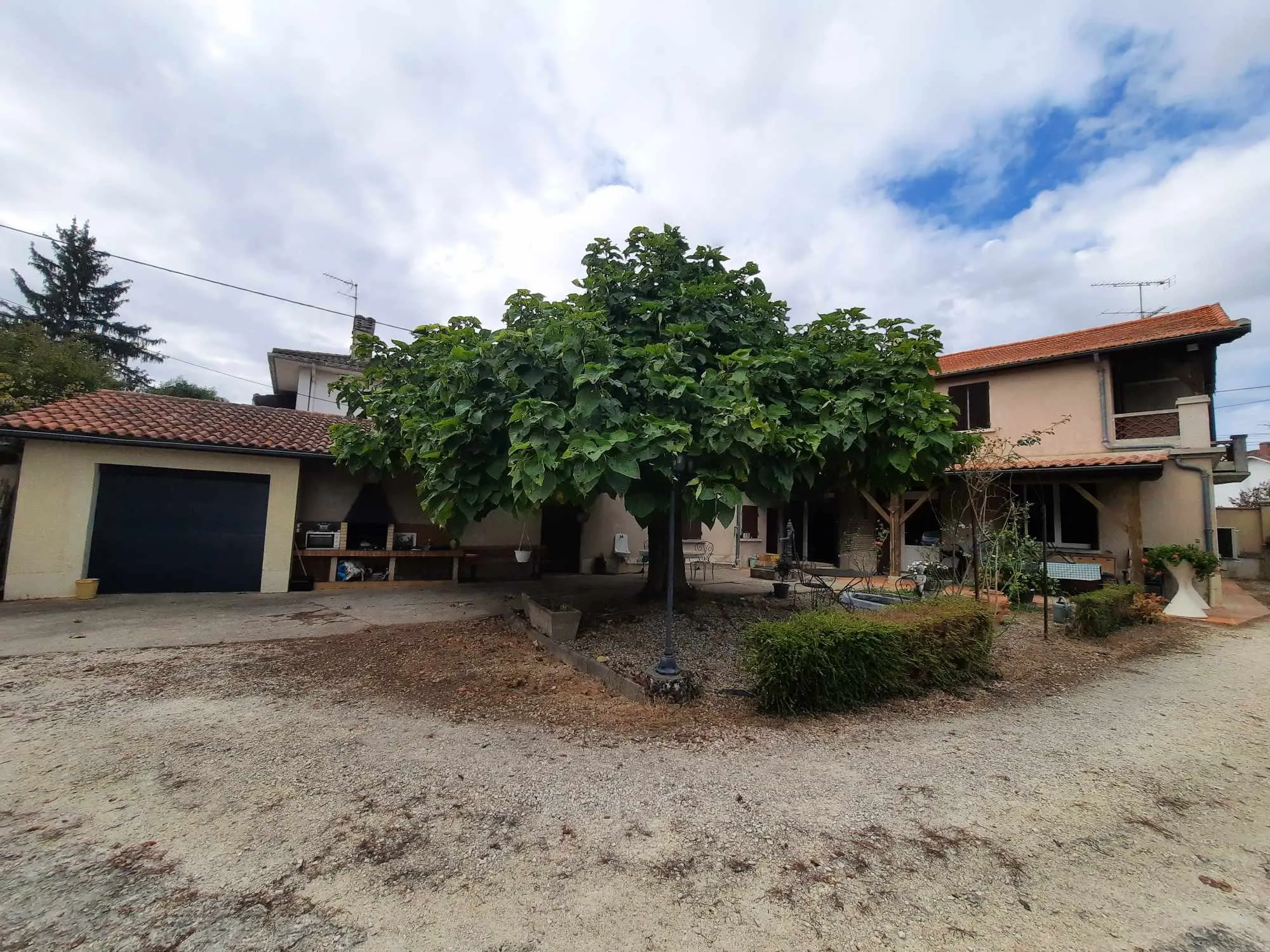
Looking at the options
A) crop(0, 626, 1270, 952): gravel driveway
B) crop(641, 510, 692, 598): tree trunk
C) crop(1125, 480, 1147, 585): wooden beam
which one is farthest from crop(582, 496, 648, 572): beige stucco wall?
crop(1125, 480, 1147, 585): wooden beam

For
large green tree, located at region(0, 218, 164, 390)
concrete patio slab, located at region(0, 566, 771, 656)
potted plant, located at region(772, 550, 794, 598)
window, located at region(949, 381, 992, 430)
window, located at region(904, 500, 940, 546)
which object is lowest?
concrete patio slab, located at region(0, 566, 771, 656)

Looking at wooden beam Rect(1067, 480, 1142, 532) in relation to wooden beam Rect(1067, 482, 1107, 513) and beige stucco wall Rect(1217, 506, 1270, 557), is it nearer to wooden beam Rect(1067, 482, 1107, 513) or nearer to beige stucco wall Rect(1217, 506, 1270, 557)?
wooden beam Rect(1067, 482, 1107, 513)

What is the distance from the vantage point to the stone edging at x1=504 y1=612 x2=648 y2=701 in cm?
452

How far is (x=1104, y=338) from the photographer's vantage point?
12516mm

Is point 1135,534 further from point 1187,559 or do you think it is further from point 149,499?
point 149,499

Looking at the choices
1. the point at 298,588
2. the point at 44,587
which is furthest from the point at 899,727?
the point at 44,587

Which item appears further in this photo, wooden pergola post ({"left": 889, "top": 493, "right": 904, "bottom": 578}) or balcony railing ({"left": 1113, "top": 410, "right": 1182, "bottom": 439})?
wooden pergola post ({"left": 889, "top": 493, "right": 904, "bottom": 578})

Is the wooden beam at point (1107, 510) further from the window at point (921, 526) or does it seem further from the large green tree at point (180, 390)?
the large green tree at point (180, 390)

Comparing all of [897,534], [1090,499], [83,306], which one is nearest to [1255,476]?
[1090,499]

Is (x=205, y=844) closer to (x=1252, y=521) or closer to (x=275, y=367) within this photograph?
(x=275, y=367)

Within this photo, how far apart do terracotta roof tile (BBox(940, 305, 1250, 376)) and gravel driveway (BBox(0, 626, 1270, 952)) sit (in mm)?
8134

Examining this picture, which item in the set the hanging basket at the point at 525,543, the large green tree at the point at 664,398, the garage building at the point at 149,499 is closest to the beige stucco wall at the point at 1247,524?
the large green tree at the point at 664,398

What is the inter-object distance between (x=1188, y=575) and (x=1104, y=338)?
6.27 m

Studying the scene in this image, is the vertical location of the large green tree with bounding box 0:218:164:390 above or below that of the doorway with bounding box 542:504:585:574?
above
